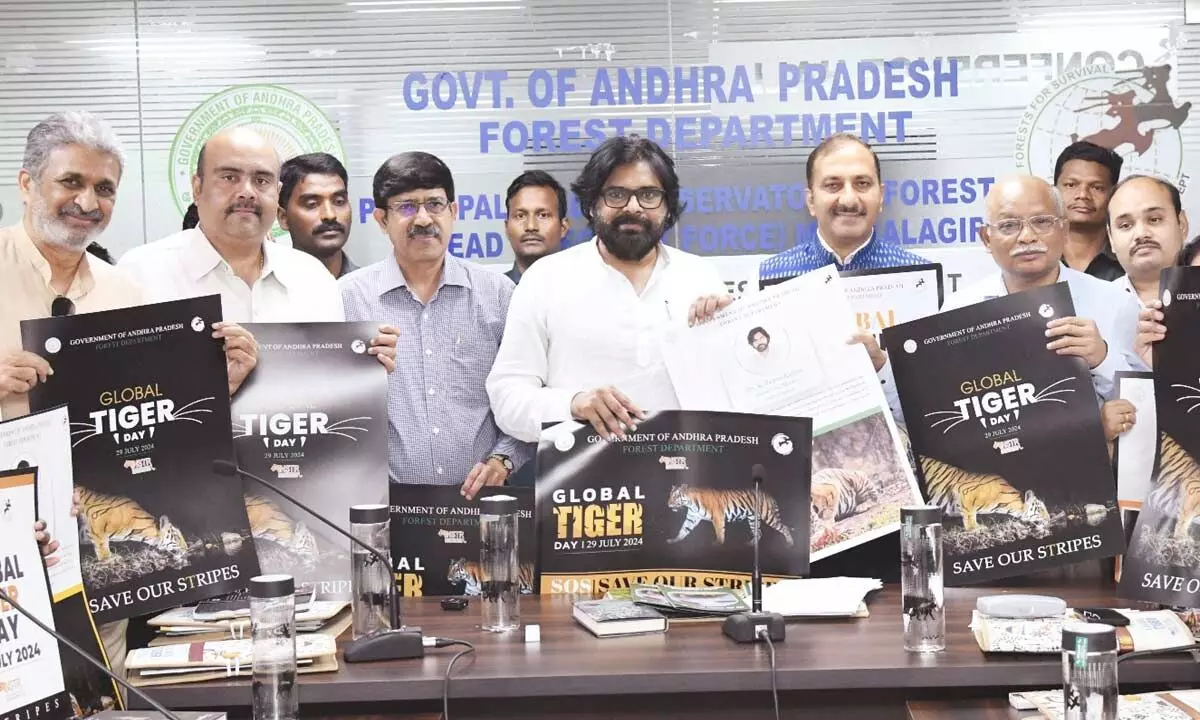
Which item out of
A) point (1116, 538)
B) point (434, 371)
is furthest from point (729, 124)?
point (1116, 538)

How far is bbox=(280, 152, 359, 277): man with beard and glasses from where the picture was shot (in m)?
4.67

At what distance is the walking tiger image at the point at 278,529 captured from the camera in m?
3.05

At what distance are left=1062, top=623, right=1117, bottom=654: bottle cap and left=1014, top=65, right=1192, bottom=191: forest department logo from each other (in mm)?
3511

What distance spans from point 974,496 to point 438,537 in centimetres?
145

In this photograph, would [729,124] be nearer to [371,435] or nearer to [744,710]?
[371,435]

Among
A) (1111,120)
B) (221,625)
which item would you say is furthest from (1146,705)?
(1111,120)

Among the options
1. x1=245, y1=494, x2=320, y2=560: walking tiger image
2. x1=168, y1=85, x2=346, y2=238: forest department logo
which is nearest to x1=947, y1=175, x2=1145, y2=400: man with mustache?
x1=245, y1=494, x2=320, y2=560: walking tiger image

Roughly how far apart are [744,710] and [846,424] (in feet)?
3.44

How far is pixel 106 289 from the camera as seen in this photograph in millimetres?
3354

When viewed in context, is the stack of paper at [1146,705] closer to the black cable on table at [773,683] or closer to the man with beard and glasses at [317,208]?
the black cable on table at [773,683]

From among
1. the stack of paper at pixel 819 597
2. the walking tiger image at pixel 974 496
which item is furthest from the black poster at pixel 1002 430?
the stack of paper at pixel 819 597

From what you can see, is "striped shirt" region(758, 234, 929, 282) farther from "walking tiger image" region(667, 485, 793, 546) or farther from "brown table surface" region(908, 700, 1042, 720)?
"brown table surface" region(908, 700, 1042, 720)

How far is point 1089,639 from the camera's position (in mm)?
1860

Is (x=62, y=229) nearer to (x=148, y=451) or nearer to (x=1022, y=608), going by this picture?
(x=148, y=451)
